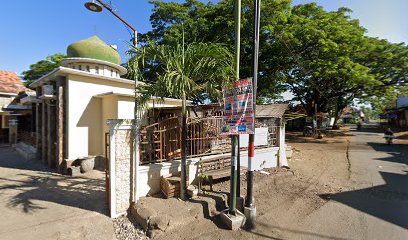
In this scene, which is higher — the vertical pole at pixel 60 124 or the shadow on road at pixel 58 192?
the vertical pole at pixel 60 124

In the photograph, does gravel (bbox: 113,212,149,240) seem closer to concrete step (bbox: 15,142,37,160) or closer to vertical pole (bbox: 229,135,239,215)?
vertical pole (bbox: 229,135,239,215)

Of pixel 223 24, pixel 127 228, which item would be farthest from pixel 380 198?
pixel 223 24

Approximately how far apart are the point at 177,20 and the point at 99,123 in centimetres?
1218

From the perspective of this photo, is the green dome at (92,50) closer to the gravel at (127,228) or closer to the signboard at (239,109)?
the gravel at (127,228)

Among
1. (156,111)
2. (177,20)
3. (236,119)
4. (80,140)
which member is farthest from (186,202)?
(177,20)

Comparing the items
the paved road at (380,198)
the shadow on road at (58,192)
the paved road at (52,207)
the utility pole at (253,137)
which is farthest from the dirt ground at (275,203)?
the shadow on road at (58,192)

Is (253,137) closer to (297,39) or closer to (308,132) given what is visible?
(297,39)

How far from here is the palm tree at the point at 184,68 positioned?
5.14 meters

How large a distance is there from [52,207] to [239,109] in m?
5.40

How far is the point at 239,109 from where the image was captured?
4.91m

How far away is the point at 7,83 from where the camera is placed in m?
19.5

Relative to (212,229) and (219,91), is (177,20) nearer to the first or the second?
(219,91)

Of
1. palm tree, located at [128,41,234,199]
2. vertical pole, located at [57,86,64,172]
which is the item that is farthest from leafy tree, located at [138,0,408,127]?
palm tree, located at [128,41,234,199]

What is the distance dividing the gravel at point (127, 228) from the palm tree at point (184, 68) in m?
1.68
